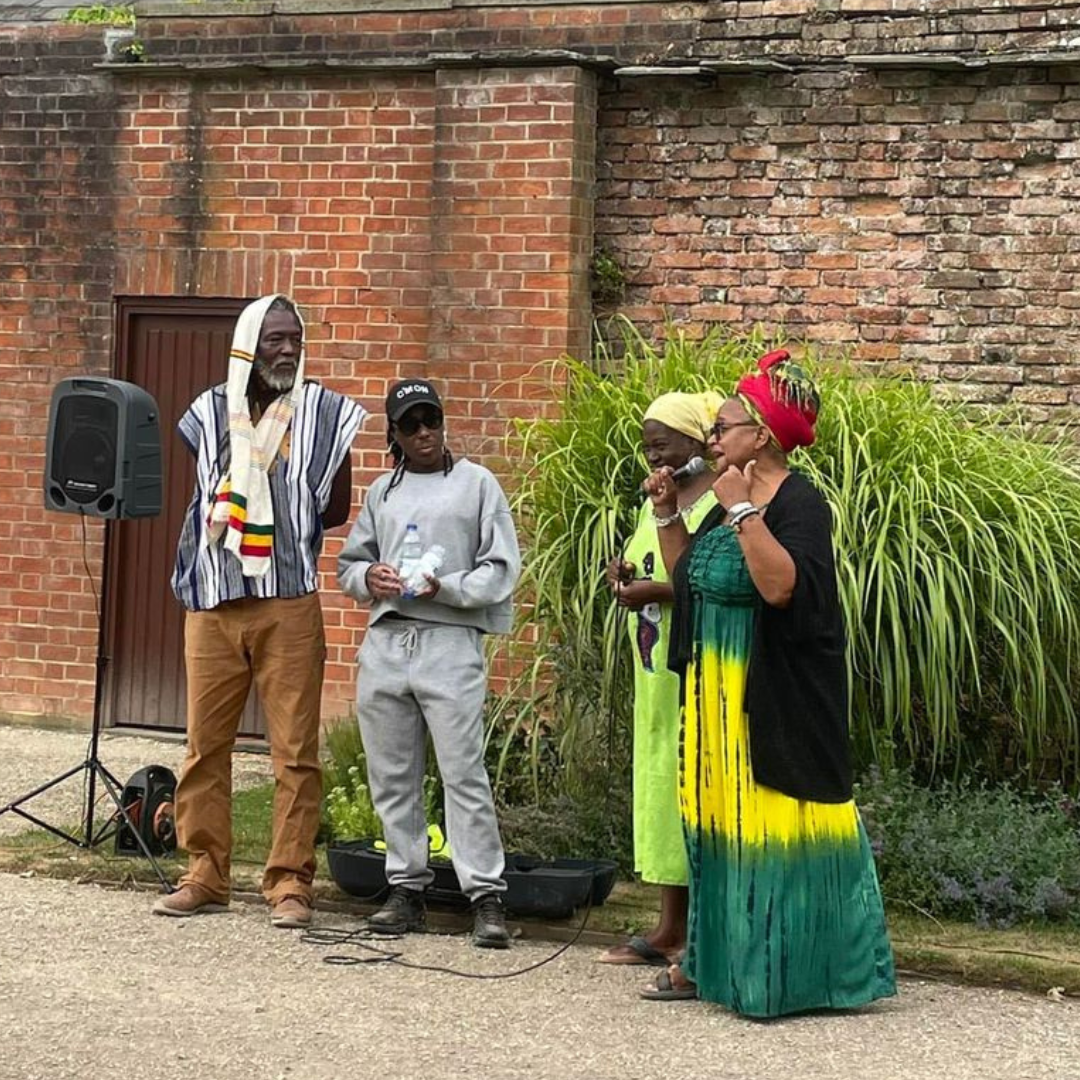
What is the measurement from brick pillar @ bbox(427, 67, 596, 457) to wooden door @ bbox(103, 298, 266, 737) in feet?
4.57

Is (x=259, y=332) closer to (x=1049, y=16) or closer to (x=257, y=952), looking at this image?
(x=257, y=952)

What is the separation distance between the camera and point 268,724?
816 cm

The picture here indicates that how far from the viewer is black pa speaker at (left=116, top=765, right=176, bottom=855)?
28.8ft

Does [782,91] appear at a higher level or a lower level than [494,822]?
higher

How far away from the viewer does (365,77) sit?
Answer: 36.9ft

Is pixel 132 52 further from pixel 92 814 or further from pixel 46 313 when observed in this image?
pixel 92 814

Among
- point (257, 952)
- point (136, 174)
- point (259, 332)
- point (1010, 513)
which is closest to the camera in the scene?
point (257, 952)

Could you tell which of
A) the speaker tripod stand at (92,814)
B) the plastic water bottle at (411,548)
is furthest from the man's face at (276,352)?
the speaker tripod stand at (92,814)

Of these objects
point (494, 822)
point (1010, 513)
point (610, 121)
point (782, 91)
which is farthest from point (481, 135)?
point (494, 822)

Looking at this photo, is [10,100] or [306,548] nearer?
[306,548]

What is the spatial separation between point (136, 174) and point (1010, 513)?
5.14 m

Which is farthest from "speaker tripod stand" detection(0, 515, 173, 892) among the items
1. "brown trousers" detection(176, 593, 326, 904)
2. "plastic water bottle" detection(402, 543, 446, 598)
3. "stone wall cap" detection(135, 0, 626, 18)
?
"stone wall cap" detection(135, 0, 626, 18)

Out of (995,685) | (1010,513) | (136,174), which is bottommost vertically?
(995,685)

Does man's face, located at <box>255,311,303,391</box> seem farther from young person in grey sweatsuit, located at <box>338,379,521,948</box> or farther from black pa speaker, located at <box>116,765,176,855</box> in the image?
black pa speaker, located at <box>116,765,176,855</box>
